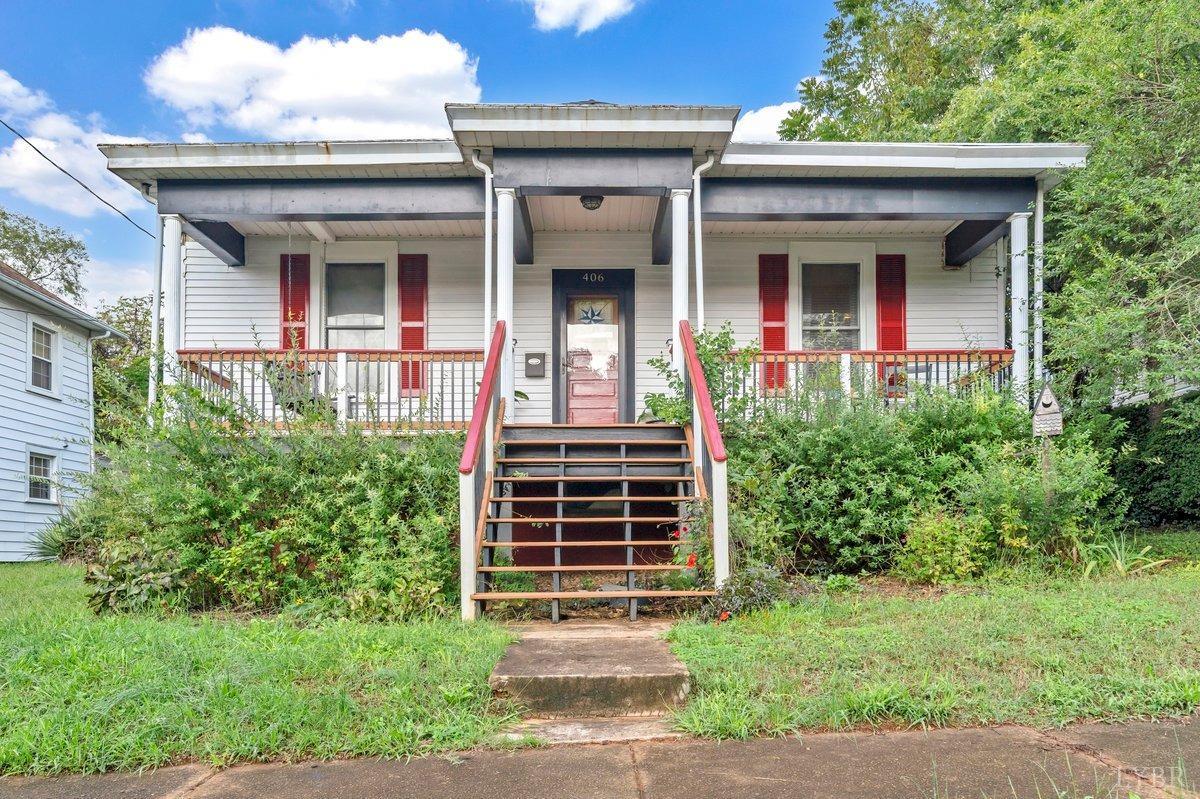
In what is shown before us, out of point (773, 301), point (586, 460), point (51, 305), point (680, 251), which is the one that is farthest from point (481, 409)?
point (51, 305)

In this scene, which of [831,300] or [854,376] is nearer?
[854,376]

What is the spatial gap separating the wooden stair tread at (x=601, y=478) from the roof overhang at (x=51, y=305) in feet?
34.8

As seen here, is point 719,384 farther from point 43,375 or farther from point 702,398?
point 43,375

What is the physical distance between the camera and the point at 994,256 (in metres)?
9.54

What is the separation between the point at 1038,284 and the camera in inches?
315

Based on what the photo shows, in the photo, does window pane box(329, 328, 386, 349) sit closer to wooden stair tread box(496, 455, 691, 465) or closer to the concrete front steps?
wooden stair tread box(496, 455, 691, 465)

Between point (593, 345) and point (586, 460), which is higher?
point (593, 345)

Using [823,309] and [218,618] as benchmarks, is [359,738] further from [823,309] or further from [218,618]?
[823,309]

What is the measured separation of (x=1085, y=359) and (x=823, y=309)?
3105mm

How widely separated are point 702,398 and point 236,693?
11.9 feet

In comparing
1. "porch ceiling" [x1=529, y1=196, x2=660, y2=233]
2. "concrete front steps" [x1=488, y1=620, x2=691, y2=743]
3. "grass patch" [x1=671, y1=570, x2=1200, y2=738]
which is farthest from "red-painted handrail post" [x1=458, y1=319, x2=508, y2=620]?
"porch ceiling" [x1=529, y1=196, x2=660, y2=233]

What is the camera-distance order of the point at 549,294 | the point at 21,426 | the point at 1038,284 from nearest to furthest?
the point at 1038,284 < the point at 549,294 < the point at 21,426

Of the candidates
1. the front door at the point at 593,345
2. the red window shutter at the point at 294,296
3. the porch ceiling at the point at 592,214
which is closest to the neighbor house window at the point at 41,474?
the red window shutter at the point at 294,296

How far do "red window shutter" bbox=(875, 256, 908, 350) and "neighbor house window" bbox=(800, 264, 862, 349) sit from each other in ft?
0.81
